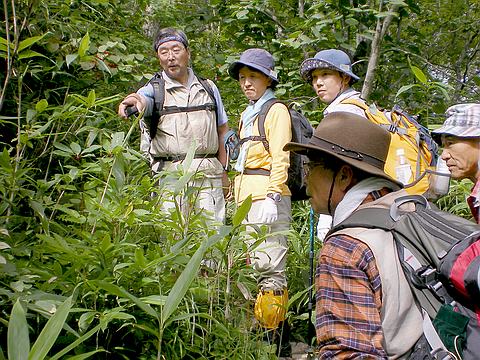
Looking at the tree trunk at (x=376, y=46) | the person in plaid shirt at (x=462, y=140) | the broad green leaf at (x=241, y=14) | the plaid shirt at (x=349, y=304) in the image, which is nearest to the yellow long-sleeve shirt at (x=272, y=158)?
the person in plaid shirt at (x=462, y=140)

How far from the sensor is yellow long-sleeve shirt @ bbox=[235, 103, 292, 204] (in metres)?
2.93

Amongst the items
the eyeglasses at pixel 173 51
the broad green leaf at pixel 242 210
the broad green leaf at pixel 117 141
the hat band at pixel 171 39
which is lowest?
the broad green leaf at pixel 242 210

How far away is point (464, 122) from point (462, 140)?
11 centimetres

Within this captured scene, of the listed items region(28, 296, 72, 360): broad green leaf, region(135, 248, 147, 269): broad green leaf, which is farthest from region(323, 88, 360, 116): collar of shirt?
region(28, 296, 72, 360): broad green leaf

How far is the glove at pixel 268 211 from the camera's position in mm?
2869

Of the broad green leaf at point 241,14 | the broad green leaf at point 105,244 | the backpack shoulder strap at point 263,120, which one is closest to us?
the broad green leaf at point 105,244

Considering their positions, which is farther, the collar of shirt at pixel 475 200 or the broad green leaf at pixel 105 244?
the collar of shirt at pixel 475 200

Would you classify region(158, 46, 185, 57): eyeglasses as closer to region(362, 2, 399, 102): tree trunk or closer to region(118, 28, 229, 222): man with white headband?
region(118, 28, 229, 222): man with white headband

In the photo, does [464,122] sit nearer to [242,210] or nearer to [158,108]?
[242,210]

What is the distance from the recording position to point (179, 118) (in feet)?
11.6

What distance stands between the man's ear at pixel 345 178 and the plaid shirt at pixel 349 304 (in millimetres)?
307

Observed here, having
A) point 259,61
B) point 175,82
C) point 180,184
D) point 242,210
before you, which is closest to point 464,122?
point 259,61

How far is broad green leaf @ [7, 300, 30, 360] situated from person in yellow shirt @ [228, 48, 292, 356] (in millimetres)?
2020

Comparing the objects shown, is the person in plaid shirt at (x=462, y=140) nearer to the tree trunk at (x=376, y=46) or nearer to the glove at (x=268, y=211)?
the glove at (x=268, y=211)
